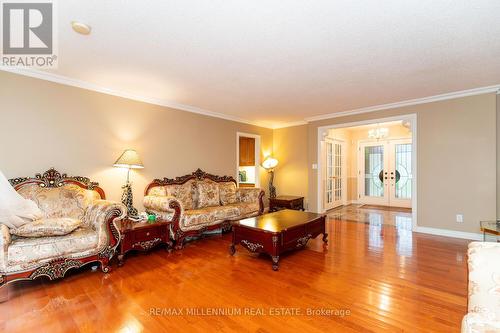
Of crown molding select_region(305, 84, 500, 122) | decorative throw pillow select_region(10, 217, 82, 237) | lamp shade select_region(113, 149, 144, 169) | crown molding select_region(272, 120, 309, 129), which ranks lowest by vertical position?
decorative throw pillow select_region(10, 217, 82, 237)

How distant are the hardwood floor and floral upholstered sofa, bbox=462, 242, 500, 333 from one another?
0.78m

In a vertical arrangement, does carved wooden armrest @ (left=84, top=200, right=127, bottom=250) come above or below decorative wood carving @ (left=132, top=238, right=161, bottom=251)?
above

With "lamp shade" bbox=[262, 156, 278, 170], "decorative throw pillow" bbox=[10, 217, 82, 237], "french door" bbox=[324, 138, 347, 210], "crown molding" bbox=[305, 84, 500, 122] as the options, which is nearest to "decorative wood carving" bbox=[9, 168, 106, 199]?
"decorative throw pillow" bbox=[10, 217, 82, 237]

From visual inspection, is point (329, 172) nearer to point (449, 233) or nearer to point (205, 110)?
point (449, 233)

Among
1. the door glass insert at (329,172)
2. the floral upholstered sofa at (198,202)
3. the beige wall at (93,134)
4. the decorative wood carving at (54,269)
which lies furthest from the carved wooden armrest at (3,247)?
the door glass insert at (329,172)

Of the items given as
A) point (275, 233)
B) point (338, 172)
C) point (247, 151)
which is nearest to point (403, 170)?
point (338, 172)

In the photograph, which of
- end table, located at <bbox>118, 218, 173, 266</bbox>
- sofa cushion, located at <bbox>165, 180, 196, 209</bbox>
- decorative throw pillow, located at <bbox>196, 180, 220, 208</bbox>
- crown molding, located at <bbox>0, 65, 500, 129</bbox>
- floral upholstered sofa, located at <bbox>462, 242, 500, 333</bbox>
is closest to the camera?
floral upholstered sofa, located at <bbox>462, 242, 500, 333</bbox>

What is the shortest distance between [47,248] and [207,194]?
2.46 meters

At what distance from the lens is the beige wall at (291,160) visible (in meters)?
6.02

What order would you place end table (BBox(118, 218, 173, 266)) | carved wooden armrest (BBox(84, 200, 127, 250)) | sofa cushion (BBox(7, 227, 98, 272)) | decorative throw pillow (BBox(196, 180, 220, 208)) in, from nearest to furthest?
sofa cushion (BBox(7, 227, 98, 272)) < carved wooden armrest (BBox(84, 200, 127, 250)) < end table (BBox(118, 218, 173, 266)) < decorative throw pillow (BBox(196, 180, 220, 208))

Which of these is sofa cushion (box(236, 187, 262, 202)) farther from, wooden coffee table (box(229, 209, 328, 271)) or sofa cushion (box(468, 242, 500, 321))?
sofa cushion (box(468, 242, 500, 321))

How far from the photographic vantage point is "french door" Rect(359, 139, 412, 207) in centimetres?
699

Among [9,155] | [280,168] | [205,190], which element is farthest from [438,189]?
[9,155]

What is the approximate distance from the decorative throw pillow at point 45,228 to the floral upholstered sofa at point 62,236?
0.04 m
